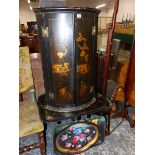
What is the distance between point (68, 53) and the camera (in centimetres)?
166

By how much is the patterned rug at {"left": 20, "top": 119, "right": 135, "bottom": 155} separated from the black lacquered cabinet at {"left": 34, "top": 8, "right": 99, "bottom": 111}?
1.58ft

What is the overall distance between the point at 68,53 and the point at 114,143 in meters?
1.14

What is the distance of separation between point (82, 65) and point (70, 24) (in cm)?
40

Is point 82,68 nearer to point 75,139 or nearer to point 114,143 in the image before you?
point 75,139

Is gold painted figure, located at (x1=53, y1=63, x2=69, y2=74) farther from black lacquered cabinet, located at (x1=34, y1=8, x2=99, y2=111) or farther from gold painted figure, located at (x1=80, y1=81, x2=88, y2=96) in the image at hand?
gold painted figure, located at (x1=80, y1=81, x2=88, y2=96)

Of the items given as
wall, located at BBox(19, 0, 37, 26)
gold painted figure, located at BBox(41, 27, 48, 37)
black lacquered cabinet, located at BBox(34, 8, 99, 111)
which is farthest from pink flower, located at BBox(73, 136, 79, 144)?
wall, located at BBox(19, 0, 37, 26)

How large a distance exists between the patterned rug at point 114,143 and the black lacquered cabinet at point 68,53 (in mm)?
481

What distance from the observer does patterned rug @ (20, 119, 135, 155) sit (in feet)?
6.32

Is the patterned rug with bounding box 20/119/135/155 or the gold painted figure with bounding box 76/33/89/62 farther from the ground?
the gold painted figure with bounding box 76/33/89/62

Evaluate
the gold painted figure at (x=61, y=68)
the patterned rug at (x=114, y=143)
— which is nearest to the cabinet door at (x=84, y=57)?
the gold painted figure at (x=61, y=68)

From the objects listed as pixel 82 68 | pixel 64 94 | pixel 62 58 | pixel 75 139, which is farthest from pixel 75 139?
pixel 62 58
